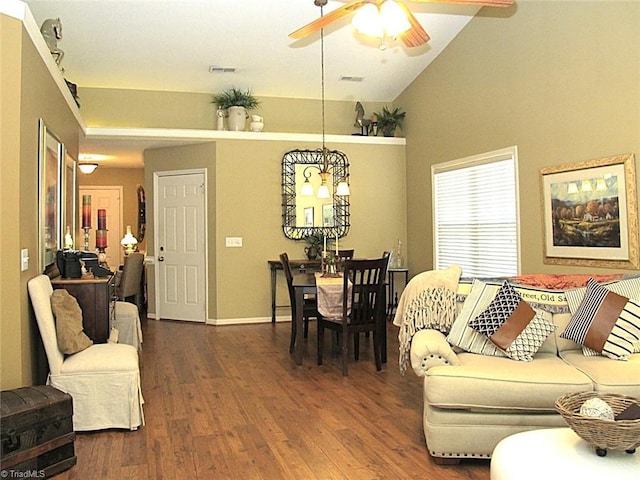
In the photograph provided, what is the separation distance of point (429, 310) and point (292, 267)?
3.82m

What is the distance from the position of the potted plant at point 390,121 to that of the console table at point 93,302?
16.3ft

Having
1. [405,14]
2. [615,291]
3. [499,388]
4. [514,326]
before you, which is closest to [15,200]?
[405,14]

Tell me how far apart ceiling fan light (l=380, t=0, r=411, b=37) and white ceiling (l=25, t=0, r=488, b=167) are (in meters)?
2.30

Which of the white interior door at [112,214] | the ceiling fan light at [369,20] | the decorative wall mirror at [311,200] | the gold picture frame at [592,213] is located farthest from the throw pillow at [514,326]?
the white interior door at [112,214]

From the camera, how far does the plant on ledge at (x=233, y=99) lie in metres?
7.26

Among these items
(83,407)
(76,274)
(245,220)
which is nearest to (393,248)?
(245,220)

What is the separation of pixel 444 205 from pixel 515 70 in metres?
1.99

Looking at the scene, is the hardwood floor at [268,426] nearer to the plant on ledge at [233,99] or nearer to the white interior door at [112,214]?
the plant on ledge at [233,99]

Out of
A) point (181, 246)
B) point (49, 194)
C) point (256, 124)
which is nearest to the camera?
point (49, 194)

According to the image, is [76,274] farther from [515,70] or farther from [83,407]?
[515,70]

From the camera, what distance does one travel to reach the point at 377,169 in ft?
25.9

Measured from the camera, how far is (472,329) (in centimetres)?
348

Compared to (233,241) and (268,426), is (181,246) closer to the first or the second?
(233,241)

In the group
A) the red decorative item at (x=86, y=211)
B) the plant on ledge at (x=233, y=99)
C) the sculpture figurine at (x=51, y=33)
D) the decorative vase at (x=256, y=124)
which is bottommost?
the red decorative item at (x=86, y=211)
